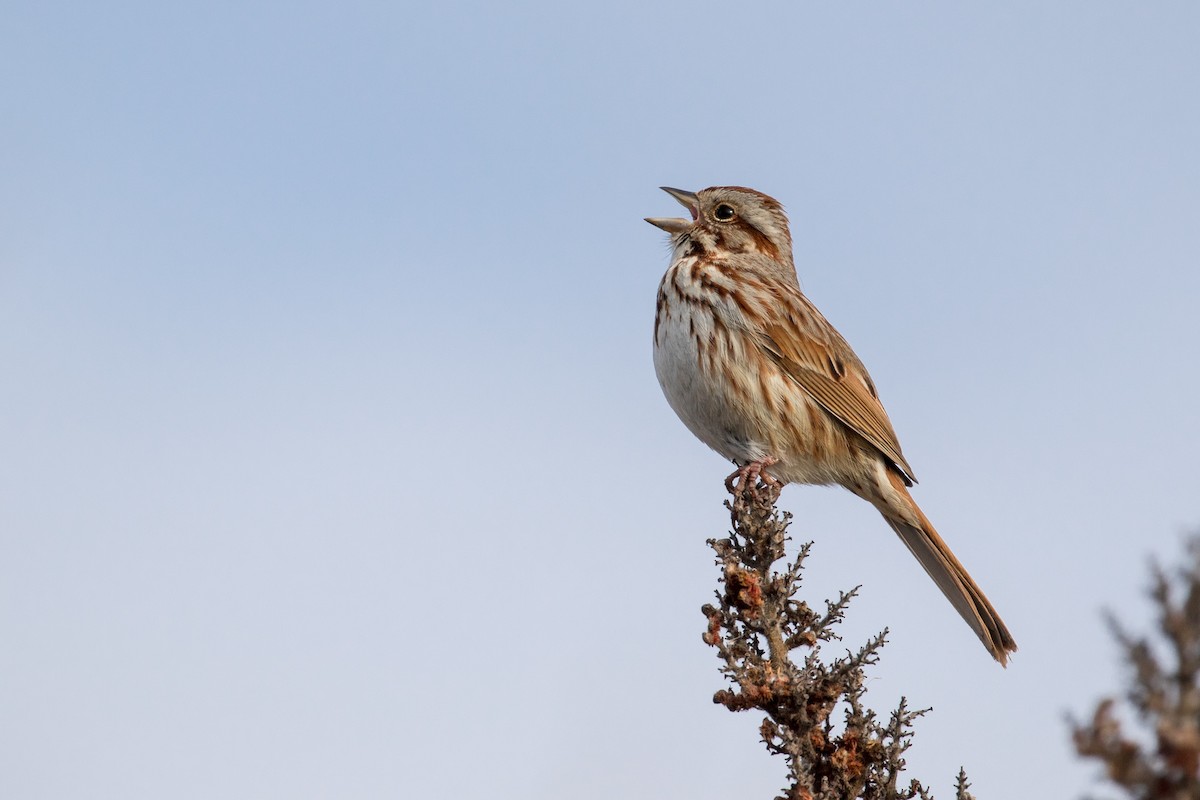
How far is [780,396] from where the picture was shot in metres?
7.00

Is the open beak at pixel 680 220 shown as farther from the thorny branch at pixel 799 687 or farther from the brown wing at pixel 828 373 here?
the thorny branch at pixel 799 687

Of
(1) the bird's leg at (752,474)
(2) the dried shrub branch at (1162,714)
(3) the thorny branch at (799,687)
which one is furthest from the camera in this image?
(1) the bird's leg at (752,474)

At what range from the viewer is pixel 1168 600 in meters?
1.67

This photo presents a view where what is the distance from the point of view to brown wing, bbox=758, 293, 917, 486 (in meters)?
7.15

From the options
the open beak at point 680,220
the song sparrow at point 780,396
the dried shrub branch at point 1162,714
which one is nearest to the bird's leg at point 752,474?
the song sparrow at point 780,396

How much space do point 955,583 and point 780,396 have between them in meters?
1.27

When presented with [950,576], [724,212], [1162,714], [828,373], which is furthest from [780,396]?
[1162,714]

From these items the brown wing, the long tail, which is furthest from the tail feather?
the brown wing

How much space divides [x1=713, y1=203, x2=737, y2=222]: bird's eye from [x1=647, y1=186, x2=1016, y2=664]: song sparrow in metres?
0.36

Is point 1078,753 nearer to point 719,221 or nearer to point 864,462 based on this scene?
point 864,462

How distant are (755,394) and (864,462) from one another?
77cm

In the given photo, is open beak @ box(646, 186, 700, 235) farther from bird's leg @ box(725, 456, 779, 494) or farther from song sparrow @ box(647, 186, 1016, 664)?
bird's leg @ box(725, 456, 779, 494)

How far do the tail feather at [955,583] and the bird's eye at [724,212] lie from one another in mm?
1966

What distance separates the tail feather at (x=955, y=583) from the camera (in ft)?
21.4
